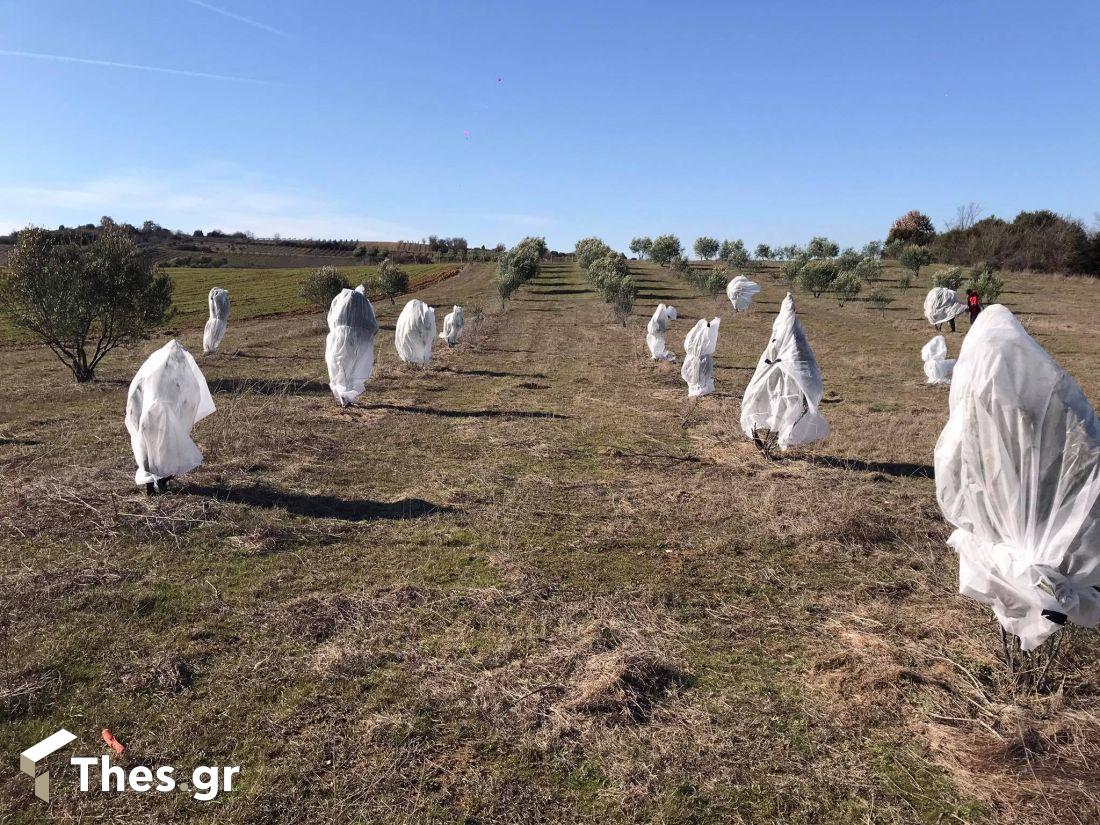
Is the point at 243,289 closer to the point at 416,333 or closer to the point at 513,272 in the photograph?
the point at 513,272

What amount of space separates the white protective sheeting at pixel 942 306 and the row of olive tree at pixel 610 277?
14753mm

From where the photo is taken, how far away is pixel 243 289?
180 feet

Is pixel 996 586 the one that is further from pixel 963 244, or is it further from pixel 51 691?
pixel 963 244

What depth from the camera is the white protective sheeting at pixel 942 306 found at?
3000 centimetres

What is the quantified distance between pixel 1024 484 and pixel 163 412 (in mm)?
9610

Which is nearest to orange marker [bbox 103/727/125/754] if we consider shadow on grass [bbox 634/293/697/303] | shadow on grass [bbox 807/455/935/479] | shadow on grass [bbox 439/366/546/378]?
shadow on grass [bbox 807/455/935/479]

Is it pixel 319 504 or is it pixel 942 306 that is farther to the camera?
pixel 942 306

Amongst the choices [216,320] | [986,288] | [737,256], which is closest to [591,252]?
[737,256]

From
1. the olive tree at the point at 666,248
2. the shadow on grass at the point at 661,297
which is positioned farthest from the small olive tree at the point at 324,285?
the olive tree at the point at 666,248

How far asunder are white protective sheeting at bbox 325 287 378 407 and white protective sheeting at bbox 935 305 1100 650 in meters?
12.8

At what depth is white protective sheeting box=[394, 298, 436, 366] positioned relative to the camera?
68.8ft

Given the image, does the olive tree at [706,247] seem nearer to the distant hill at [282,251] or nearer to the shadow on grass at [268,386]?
the distant hill at [282,251]

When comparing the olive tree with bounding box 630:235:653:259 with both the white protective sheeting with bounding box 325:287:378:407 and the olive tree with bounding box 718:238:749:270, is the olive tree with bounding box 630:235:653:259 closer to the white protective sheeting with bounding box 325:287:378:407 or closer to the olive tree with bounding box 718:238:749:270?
the olive tree with bounding box 718:238:749:270

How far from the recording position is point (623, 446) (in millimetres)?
12672
